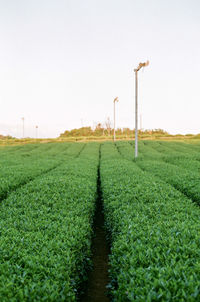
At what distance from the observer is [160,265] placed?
2955 mm

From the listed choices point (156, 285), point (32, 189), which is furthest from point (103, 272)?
point (32, 189)

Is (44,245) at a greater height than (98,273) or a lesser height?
greater

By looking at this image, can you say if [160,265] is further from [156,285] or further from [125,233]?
[125,233]

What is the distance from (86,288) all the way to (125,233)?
60.7 inches

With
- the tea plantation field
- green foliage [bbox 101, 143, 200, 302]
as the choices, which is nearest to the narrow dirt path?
the tea plantation field

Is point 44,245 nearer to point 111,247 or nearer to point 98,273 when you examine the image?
point 111,247

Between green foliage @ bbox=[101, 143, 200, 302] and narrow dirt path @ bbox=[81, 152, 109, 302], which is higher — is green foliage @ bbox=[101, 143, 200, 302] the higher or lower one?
the higher one

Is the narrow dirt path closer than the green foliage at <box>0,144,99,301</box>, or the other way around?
the green foliage at <box>0,144,99,301</box>

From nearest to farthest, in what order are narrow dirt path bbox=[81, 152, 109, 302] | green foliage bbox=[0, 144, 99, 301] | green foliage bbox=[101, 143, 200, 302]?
green foliage bbox=[101, 143, 200, 302] < green foliage bbox=[0, 144, 99, 301] < narrow dirt path bbox=[81, 152, 109, 302]

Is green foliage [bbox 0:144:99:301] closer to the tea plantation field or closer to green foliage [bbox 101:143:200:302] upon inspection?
the tea plantation field

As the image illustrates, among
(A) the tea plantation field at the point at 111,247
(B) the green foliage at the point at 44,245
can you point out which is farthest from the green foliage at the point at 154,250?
(B) the green foliage at the point at 44,245

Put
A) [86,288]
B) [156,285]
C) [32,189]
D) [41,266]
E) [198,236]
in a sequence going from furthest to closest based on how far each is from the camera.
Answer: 1. [32,189]
2. [86,288]
3. [198,236]
4. [41,266]
5. [156,285]

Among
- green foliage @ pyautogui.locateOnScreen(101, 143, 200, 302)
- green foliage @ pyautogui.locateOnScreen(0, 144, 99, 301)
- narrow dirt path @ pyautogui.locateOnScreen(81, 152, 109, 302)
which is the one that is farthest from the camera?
narrow dirt path @ pyautogui.locateOnScreen(81, 152, 109, 302)

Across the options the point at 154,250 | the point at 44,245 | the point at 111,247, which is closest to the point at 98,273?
the point at 111,247
